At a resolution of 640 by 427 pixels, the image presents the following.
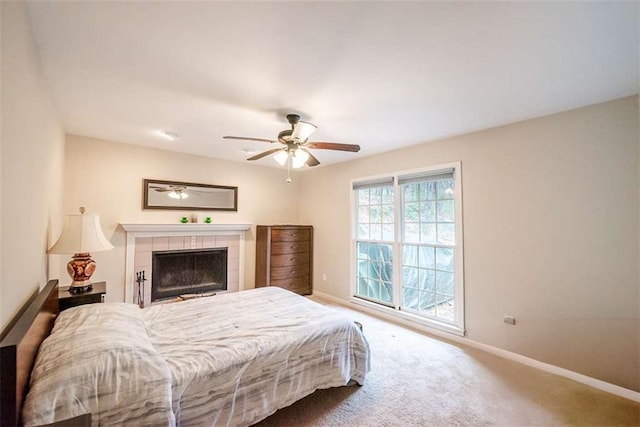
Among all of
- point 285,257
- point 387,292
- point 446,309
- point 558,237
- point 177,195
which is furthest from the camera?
point 285,257

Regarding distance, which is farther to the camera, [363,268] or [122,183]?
[363,268]

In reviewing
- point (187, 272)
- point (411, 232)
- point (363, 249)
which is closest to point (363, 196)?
point (363, 249)

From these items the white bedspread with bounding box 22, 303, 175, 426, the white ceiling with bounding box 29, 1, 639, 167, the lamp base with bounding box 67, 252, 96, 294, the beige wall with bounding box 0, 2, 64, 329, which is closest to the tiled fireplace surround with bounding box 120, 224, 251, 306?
the lamp base with bounding box 67, 252, 96, 294

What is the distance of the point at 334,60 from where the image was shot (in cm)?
176

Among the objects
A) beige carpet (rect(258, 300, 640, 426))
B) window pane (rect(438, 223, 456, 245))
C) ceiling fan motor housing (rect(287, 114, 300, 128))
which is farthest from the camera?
window pane (rect(438, 223, 456, 245))

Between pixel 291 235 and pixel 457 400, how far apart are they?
3.35 m

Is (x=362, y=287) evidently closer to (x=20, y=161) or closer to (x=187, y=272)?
(x=187, y=272)

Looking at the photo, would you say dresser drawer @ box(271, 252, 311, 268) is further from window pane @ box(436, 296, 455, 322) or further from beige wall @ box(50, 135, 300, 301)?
window pane @ box(436, 296, 455, 322)

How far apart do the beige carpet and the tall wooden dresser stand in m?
2.34

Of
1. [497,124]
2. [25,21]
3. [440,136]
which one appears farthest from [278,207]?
[25,21]

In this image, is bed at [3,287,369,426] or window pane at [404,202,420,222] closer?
bed at [3,287,369,426]

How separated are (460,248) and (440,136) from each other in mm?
1370

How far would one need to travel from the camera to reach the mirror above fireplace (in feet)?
13.0

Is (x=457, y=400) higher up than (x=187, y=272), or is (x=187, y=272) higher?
(x=187, y=272)
